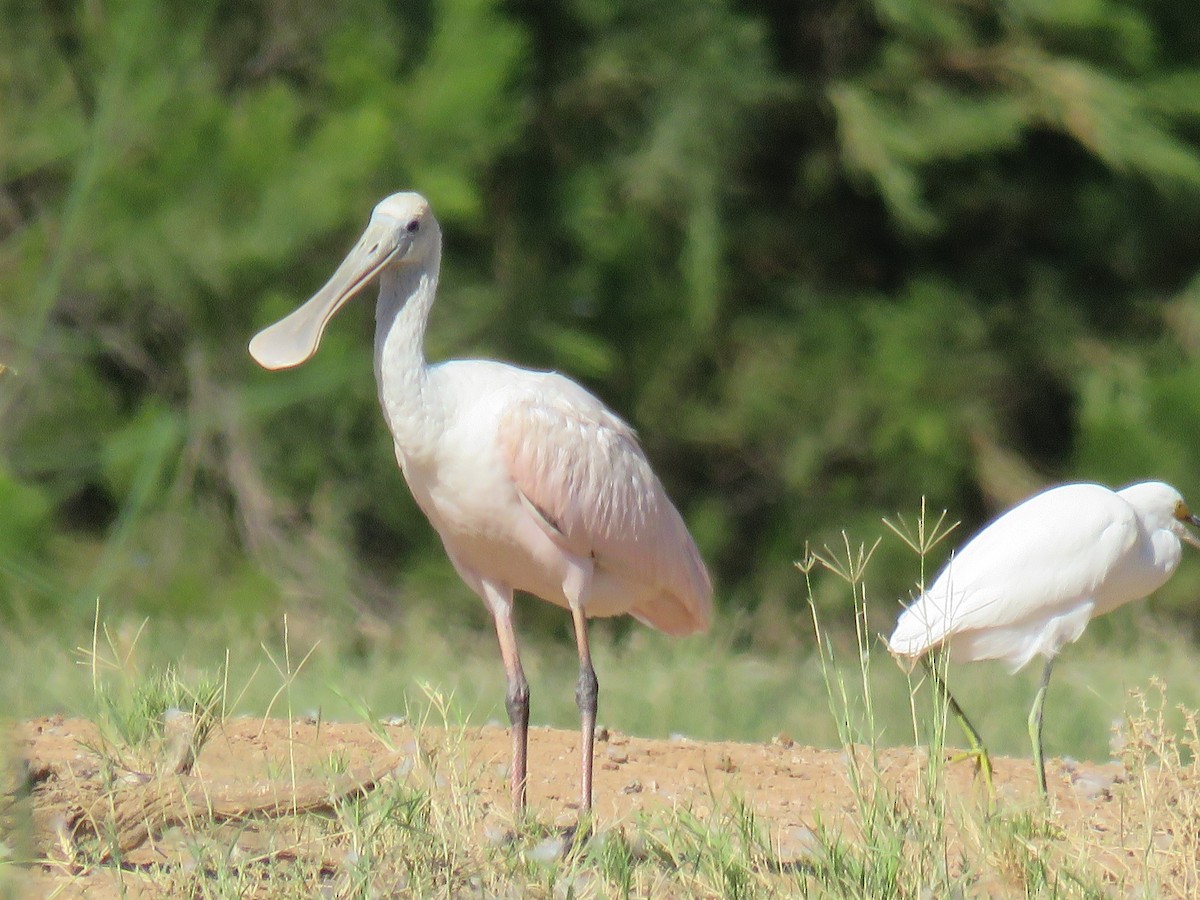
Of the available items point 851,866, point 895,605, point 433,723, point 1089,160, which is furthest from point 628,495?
Answer: point 1089,160

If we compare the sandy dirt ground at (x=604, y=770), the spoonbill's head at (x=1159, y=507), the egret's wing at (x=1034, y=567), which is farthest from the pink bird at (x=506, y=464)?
the spoonbill's head at (x=1159, y=507)

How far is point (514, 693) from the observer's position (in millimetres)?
4496

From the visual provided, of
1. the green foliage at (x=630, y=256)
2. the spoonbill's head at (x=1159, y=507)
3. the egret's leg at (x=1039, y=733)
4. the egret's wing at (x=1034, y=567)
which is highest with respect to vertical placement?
the egret's wing at (x=1034, y=567)

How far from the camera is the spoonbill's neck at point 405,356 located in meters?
4.24

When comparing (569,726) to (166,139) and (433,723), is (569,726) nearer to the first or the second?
(433,723)

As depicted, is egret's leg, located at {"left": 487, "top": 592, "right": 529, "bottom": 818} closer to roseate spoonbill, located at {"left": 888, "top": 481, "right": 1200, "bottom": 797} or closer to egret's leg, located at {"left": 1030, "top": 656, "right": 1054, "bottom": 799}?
roseate spoonbill, located at {"left": 888, "top": 481, "right": 1200, "bottom": 797}

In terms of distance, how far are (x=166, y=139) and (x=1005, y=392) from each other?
555cm

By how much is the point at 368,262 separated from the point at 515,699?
45.2 inches

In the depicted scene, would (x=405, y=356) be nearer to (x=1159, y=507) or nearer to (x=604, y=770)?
(x=604, y=770)

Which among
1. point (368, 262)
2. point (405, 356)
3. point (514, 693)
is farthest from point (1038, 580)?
point (368, 262)

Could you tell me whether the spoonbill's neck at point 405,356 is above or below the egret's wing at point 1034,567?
above

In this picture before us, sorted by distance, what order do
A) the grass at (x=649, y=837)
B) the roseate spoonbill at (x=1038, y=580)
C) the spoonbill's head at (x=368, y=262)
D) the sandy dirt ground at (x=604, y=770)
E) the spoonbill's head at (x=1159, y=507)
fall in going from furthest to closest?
1. the spoonbill's head at (x=1159, y=507)
2. the roseate spoonbill at (x=1038, y=580)
3. the spoonbill's head at (x=368, y=262)
4. the sandy dirt ground at (x=604, y=770)
5. the grass at (x=649, y=837)

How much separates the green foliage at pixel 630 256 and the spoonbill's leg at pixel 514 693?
3.56m

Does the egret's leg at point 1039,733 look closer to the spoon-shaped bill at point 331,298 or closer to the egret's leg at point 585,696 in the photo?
the egret's leg at point 585,696
